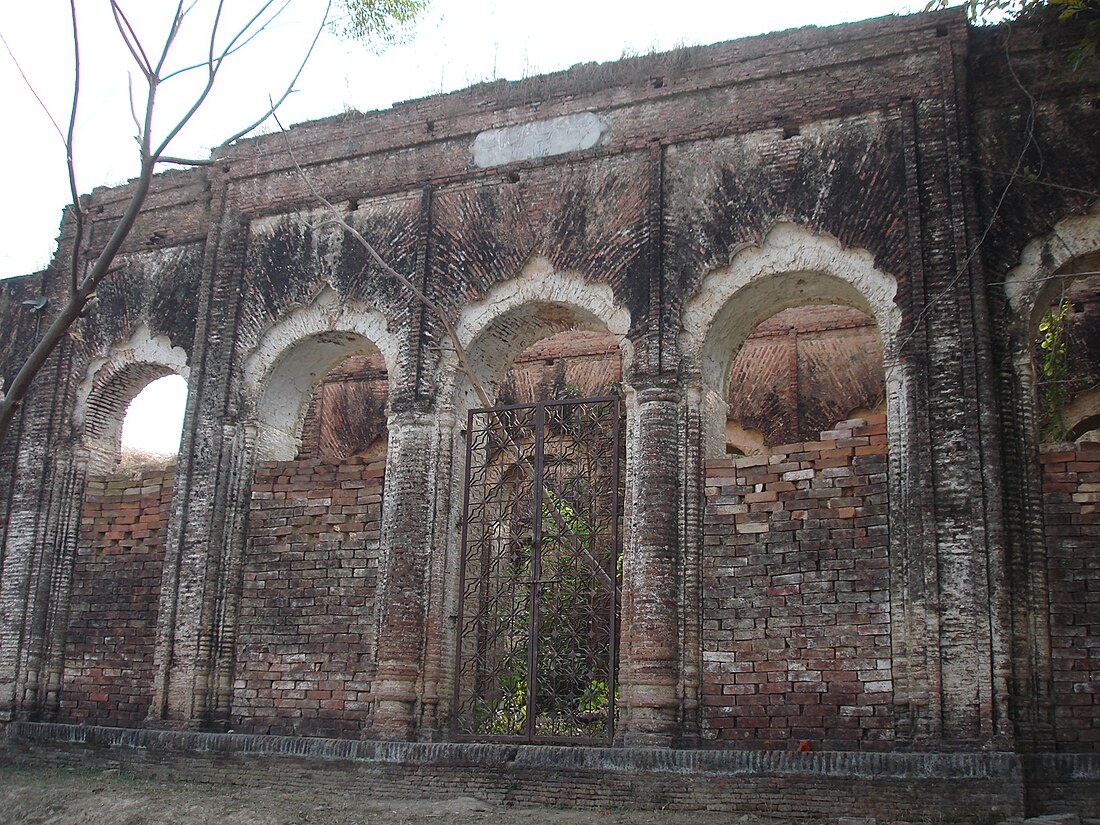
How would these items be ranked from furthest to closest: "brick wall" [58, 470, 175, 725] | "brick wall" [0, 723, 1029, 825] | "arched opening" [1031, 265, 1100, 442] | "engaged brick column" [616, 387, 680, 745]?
"brick wall" [58, 470, 175, 725] → "arched opening" [1031, 265, 1100, 442] → "engaged brick column" [616, 387, 680, 745] → "brick wall" [0, 723, 1029, 825]

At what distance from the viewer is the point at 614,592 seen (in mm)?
9484

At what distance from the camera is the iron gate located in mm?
9664

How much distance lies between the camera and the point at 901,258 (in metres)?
9.28

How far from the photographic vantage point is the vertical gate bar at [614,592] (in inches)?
366

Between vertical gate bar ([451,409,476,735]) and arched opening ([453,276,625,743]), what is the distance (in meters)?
0.01

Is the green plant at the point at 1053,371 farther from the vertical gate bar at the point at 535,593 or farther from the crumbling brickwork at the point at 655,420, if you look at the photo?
the vertical gate bar at the point at 535,593

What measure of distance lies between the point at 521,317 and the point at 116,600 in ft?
15.8

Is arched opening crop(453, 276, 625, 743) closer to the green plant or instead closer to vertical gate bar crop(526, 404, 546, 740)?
vertical gate bar crop(526, 404, 546, 740)

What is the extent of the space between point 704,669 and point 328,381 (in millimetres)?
7683

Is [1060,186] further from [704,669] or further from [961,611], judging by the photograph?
[704,669]

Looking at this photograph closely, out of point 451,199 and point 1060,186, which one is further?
point 451,199

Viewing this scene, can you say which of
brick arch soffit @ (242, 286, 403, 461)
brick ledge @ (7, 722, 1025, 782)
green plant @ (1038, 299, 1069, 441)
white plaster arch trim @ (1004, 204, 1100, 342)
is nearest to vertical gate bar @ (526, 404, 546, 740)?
brick ledge @ (7, 722, 1025, 782)

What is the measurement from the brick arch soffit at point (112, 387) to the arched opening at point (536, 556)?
362 centimetres

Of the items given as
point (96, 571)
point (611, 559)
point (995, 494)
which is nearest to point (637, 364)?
point (611, 559)
